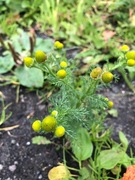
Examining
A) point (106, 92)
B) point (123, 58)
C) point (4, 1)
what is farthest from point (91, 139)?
point (4, 1)

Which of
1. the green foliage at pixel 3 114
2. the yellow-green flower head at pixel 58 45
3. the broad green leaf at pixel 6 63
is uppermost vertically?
the yellow-green flower head at pixel 58 45

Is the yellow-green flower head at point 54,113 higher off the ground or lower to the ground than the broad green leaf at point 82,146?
higher

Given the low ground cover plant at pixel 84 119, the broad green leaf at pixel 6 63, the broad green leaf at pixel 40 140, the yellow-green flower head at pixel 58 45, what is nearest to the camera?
the low ground cover plant at pixel 84 119

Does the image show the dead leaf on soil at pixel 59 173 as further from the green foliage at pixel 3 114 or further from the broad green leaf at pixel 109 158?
the green foliage at pixel 3 114

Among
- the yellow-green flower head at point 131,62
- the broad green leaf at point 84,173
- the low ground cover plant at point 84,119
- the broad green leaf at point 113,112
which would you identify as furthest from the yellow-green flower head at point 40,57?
the broad green leaf at point 113,112

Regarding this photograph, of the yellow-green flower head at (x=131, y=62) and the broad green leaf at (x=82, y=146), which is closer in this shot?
the yellow-green flower head at (x=131, y=62)

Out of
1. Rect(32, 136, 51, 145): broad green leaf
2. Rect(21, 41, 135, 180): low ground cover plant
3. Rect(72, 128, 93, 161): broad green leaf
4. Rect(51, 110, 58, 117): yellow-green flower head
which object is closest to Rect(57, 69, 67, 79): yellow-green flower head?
Rect(21, 41, 135, 180): low ground cover plant

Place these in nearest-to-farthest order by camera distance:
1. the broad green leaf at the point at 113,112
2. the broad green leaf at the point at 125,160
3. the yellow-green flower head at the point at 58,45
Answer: the yellow-green flower head at the point at 58,45, the broad green leaf at the point at 125,160, the broad green leaf at the point at 113,112
